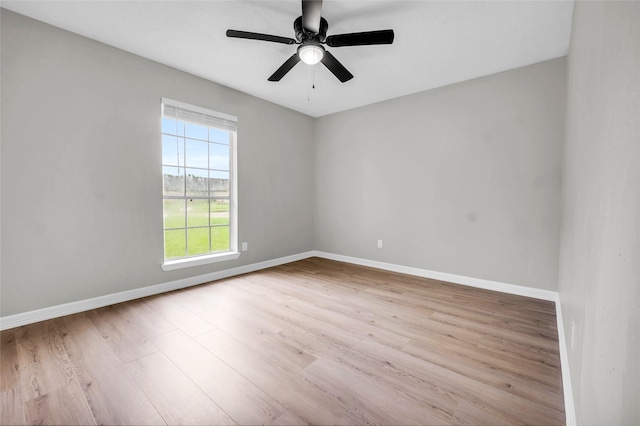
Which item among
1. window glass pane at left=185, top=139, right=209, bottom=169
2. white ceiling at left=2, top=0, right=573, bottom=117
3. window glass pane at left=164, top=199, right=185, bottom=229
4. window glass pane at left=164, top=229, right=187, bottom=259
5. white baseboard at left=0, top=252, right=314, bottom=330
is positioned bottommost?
white baseboard at left=0, top=252, right=314, bottom=330

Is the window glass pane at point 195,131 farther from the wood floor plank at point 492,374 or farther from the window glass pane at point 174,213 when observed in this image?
the wood floor plank at point 492,374

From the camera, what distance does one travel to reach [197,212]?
3377 mm

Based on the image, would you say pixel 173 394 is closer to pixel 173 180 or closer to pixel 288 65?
pixel 173 180

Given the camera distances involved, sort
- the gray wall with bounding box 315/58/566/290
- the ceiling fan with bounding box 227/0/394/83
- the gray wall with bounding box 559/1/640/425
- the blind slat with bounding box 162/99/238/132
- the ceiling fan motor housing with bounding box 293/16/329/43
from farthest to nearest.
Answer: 1. the blind slat with bounding box 162/99/238/132
2. the gray wall with bounding box 315/58/566/290
3. the ceiling fan motor housing with bounding box 293/16/329/43
4. the ceiling fan with bounding box 227/0/394/83
5. the gray wall with bounding box 559/1/640/425

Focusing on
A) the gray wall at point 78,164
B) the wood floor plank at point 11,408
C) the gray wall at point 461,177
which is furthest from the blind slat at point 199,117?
the wood floor plank at point 11,408

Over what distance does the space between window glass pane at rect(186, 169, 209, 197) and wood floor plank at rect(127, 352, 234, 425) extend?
215 centimetres

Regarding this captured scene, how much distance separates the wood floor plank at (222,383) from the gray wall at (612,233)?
53.1 inches

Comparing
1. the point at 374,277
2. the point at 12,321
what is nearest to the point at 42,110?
the point at 12,321

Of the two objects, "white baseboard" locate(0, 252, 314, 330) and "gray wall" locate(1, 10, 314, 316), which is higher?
"gray wall" locate(1, 10, 314, 316)

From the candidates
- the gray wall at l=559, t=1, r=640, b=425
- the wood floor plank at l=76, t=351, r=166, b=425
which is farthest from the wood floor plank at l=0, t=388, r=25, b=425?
the gray wall at l=559, t=1, r=640, b=425

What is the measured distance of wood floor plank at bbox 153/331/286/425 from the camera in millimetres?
1361

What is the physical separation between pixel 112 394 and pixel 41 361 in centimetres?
78

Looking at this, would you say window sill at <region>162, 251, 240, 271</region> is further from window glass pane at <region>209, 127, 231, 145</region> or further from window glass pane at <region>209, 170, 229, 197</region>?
window glass pane at <region>209, 127, 231, 145</region>

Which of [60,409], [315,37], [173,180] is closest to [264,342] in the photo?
[60,409]
